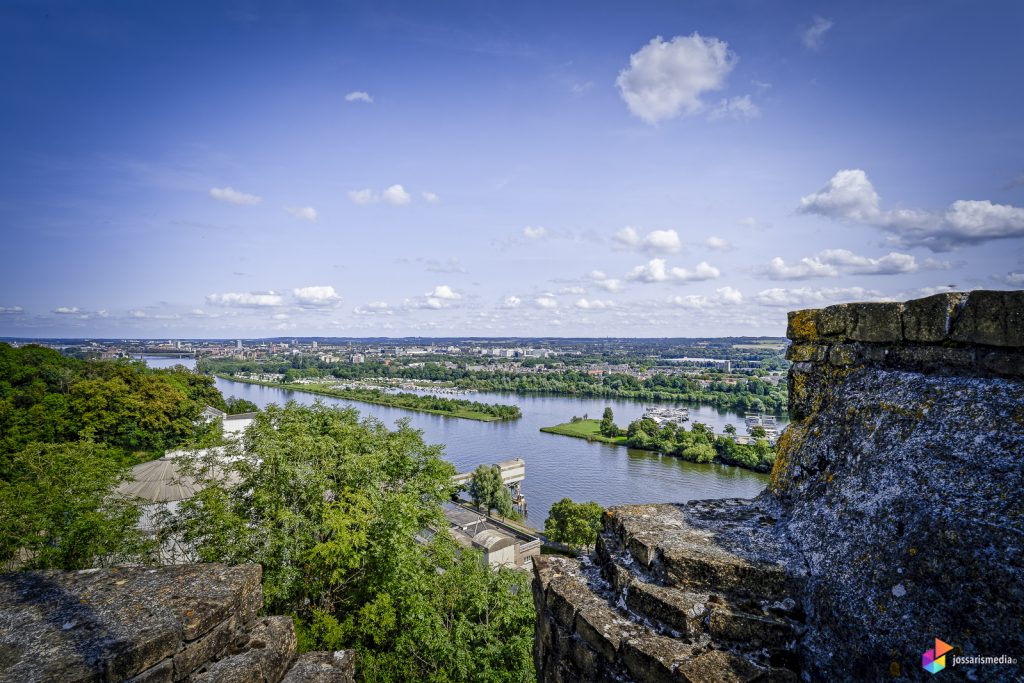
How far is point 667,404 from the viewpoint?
74.8m

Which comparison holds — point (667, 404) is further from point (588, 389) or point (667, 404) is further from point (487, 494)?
point (487, 494)

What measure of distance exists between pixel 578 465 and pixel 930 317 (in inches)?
1471

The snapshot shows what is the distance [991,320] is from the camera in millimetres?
2178

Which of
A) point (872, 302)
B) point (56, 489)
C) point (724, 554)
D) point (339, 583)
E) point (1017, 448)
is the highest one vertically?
point (872, 302)

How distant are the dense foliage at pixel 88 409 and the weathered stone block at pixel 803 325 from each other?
1800 centimetres

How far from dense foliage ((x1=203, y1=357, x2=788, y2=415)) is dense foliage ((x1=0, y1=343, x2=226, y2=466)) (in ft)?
217

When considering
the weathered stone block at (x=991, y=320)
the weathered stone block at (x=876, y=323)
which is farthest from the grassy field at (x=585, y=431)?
the weathered stone block at (x=991, y=320)

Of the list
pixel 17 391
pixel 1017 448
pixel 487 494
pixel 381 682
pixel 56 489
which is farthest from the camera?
pixel 487 494

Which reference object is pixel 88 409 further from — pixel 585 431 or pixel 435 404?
pixel 435 404

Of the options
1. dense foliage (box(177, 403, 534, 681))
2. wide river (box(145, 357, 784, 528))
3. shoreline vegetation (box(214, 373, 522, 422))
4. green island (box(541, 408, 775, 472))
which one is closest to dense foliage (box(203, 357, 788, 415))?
wide river (box(145, 357, 784, 528))

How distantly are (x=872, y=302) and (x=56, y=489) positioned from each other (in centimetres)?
1057

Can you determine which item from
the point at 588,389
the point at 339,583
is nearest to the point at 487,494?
the point at 339,583

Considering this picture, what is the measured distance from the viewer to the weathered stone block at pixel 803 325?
329 cm

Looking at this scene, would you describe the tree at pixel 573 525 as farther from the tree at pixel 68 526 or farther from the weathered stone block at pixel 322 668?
the weathered stone block at pixel 322 668
